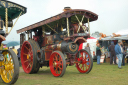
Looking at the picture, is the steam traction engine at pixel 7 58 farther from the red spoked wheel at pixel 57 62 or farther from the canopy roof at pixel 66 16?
the red spoked wheel at pixel 57 62

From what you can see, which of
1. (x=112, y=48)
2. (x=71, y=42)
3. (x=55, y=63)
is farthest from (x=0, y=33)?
(x=112, y=48)

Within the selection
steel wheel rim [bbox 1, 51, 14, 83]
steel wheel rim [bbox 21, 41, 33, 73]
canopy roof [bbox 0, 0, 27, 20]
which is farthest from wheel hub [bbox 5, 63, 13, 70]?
steel wheel rim [bbox 21, 41, 33, 73]

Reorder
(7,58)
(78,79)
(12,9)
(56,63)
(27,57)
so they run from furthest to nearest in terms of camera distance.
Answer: (27,57)
(56,63)
(78,79)
(12,9)
(7,58)

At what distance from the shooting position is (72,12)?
6.65 m

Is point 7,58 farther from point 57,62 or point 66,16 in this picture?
point 66,16

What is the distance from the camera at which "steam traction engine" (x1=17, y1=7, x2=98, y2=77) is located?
6629 millimetres

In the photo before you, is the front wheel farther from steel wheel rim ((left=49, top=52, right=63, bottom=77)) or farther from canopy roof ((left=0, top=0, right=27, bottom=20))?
steel wheel rim ((left=49, top=52, right=63, bottom=77))

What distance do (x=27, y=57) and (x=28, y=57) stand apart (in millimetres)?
140

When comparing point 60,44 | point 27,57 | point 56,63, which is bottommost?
point 56,63

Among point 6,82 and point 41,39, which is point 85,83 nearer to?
point 6,82

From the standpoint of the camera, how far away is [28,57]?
7934 millimetres

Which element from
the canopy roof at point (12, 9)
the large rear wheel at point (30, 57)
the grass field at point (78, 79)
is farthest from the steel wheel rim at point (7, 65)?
the large rear wheel at point (30, 57)

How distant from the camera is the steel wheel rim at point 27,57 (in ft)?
25.6

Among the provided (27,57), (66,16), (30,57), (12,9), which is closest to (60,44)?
(66,16)
